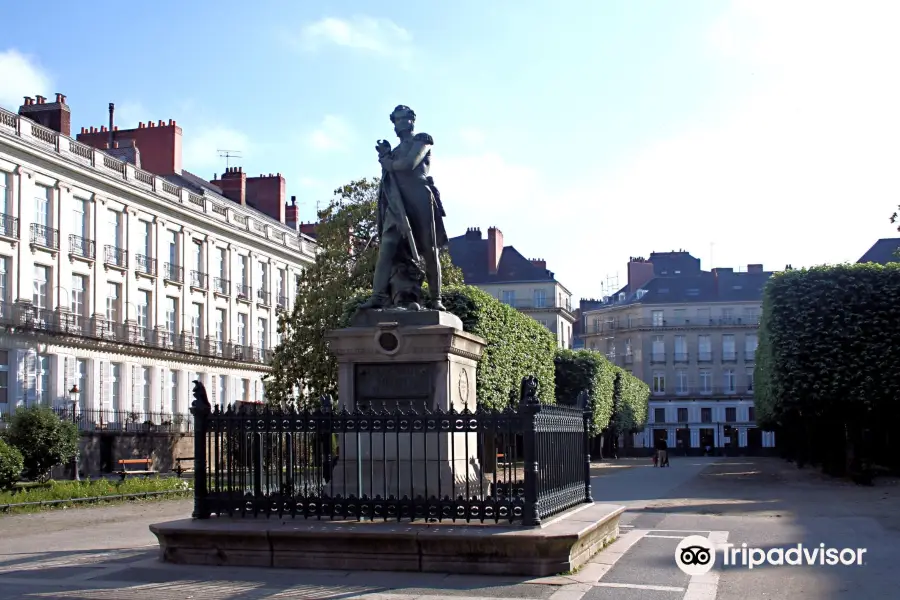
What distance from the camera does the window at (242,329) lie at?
190 ft

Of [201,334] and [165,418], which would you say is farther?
[201,334]

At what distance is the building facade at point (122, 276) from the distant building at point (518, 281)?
35.0 metres

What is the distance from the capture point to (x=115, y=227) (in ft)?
152

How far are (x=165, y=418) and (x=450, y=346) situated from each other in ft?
131

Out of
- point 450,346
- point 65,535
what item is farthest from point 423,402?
point 65,535

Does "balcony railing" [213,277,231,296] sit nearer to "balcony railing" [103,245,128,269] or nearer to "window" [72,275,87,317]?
"balcony railing" [103,245,128,269]

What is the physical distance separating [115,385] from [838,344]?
30.0m

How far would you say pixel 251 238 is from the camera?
189ft

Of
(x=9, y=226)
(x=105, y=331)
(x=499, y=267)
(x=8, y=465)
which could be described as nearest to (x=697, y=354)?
(x=499, y=267)

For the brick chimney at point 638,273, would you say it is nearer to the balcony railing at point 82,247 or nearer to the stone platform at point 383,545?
the balcony railing at point 82,247

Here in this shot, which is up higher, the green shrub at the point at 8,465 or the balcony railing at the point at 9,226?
the balcony railing at the point at 9,226

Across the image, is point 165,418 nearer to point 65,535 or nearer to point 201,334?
point 201,334

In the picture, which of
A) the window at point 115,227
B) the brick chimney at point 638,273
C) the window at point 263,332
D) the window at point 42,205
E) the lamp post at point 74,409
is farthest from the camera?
the brick chimney at point 638,273

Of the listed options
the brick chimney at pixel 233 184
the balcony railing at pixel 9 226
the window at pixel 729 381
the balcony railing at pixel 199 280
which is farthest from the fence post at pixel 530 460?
the window at pixel 729 381
